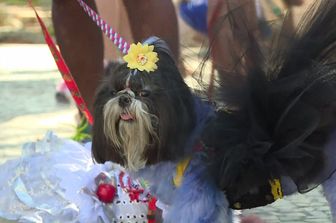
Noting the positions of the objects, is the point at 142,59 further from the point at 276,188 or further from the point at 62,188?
the point at 62,188

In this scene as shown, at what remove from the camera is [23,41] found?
8.95 metres

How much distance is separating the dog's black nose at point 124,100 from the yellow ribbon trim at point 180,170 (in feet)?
0.72

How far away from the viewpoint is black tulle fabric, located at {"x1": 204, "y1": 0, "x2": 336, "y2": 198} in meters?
1.83

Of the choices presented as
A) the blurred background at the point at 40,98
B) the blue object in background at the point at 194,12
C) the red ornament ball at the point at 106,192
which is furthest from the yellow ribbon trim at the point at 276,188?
the blue object in background at the point at 194,12

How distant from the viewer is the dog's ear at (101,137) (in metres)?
1.93

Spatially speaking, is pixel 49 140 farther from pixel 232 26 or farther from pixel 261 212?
pixel 232 26

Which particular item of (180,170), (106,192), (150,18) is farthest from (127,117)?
(150,18)

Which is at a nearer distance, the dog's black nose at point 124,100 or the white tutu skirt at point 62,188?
the dog's black nose at point 124,100

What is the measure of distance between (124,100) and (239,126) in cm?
31

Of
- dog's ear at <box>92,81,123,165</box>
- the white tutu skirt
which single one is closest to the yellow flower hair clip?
dog's ear at <box>92,81,123,165</box>

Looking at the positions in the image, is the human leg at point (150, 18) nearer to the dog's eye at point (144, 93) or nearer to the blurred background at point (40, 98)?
the blurred background at point (40, 98)

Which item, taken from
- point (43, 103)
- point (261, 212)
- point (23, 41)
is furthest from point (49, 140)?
point (23, 41)

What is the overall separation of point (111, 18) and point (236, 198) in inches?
76.7

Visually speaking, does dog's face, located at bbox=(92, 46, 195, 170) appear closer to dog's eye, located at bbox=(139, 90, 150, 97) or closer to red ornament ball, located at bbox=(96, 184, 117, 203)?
dog's eye, located at bbox=(139, 90, 150, 97)
